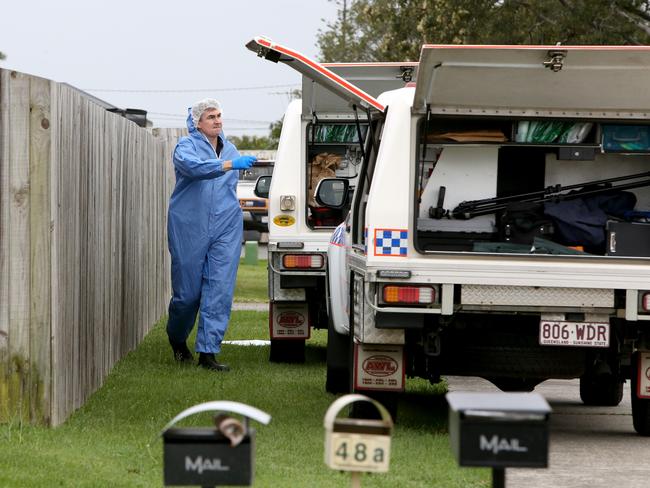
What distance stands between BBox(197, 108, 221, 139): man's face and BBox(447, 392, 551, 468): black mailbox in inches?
291

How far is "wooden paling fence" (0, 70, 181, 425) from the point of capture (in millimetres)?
7672

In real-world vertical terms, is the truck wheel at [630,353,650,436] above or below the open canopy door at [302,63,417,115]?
below

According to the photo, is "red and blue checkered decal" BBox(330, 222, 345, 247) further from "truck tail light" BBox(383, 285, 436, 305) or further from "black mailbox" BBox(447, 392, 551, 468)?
"black mailbox" BBox(447, 392, 551, 468)

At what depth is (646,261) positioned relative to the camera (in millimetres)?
8109

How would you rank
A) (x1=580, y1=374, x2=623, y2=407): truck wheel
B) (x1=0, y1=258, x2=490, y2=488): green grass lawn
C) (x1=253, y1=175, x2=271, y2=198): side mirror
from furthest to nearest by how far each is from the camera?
1. (x1=253, y1=175, x2=271, y2=198): side mirror
2. (x1=580, y1=374, x2=623, y2=407): truck wheel
3. (x1=0, y1=258, x2=490, y2=488): green grass lawn

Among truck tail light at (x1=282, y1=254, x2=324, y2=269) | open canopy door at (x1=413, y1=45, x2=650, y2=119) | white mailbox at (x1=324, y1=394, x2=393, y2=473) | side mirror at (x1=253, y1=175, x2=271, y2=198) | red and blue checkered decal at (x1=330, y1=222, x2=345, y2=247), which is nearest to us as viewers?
white mailbox at (x1=324, y1=394, x2=393, y2=473)

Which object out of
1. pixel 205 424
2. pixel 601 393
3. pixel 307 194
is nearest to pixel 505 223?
pixel 601 393

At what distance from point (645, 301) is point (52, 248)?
320 centimetres

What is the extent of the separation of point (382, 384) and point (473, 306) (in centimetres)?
79

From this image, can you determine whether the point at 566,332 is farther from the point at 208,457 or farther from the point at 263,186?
the point at 263,186

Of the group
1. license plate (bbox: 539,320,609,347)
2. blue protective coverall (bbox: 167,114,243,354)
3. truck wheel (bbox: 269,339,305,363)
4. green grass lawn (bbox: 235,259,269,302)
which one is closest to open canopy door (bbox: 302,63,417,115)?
blue protective coverall (bbox: 167,114,243,354)

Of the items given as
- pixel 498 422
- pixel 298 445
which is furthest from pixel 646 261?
pixel 498 422

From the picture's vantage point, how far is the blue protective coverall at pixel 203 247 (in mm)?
11273

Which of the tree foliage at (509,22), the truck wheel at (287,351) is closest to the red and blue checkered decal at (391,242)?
the truck wheel at (287,351)
